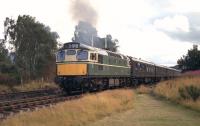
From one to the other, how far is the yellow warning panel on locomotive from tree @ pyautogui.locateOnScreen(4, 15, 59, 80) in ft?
78.8

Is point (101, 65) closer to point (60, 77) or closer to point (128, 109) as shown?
point (60, 77)

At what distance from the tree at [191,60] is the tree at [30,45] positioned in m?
25.0

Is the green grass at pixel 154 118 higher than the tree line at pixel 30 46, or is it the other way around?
the tree line at pixel 30 46

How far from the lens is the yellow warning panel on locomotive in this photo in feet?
103

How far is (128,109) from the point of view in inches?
852

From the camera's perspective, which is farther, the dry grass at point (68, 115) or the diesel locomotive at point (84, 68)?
the diesel locomotive at point (84, 68)

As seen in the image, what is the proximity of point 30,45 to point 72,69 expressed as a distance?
2778 cm

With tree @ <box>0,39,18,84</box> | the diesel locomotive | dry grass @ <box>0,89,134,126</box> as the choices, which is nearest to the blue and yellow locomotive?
the diesel locomotive

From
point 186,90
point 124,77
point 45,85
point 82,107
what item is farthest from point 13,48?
point 82,107

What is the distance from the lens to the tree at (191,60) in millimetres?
71188

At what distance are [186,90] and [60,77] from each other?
10.2 m

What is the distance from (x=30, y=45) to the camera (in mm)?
58219

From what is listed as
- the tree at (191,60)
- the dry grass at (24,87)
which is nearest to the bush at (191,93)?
the dry grass at (24,87)

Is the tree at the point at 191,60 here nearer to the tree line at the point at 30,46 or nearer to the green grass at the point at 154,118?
the tree line at the point at 30,46
